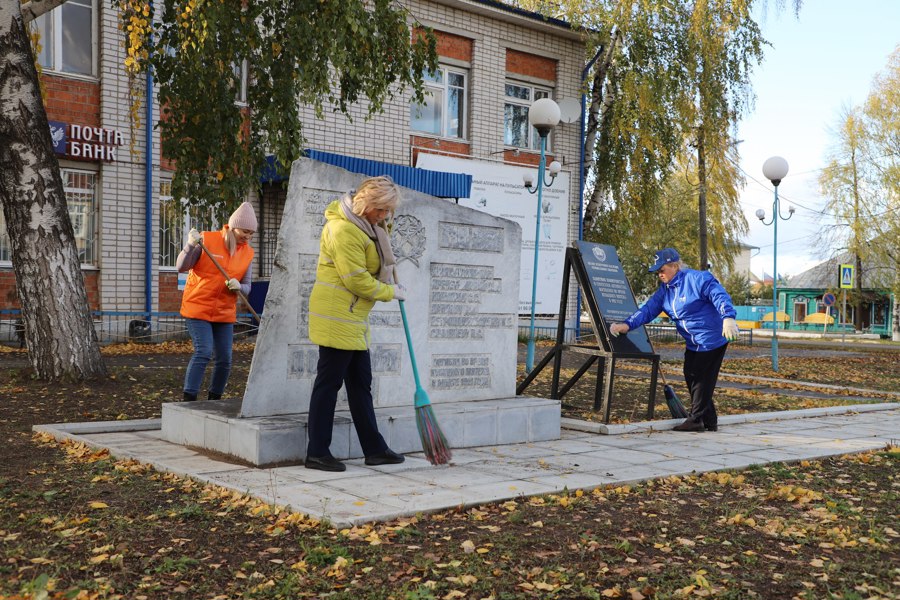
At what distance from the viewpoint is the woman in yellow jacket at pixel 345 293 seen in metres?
5.80

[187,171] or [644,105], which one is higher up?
[644,105]

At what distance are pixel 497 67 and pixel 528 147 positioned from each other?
230 cm

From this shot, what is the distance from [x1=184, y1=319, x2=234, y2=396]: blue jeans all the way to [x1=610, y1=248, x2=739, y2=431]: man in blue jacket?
11.9 feet

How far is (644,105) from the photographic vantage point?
2194 centimetres

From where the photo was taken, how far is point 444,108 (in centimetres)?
2211

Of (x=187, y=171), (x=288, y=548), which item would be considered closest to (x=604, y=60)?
(x=187, y=171)

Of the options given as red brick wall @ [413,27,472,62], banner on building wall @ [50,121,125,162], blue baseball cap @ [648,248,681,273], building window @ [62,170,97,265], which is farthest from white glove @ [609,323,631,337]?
red brick wall @ [413,27,472,62]

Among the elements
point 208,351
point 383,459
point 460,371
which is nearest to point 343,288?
point 383,459

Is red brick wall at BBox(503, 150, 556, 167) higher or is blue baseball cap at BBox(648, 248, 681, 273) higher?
red brick wall at BBox(503, 150, 556, 167)

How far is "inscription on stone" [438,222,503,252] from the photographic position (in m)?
7.51

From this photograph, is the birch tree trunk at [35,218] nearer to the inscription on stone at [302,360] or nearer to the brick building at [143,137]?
the brick building at [143,137]

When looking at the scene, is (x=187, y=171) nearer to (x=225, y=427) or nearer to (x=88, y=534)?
(x=225, y=427)

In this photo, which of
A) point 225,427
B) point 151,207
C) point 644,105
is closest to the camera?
point 225,427

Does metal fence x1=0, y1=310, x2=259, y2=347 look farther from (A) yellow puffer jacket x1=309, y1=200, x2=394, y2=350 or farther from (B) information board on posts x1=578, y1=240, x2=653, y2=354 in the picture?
(A) yellow puffer jacket x1=309, y1=200, x2=394, y2=350
